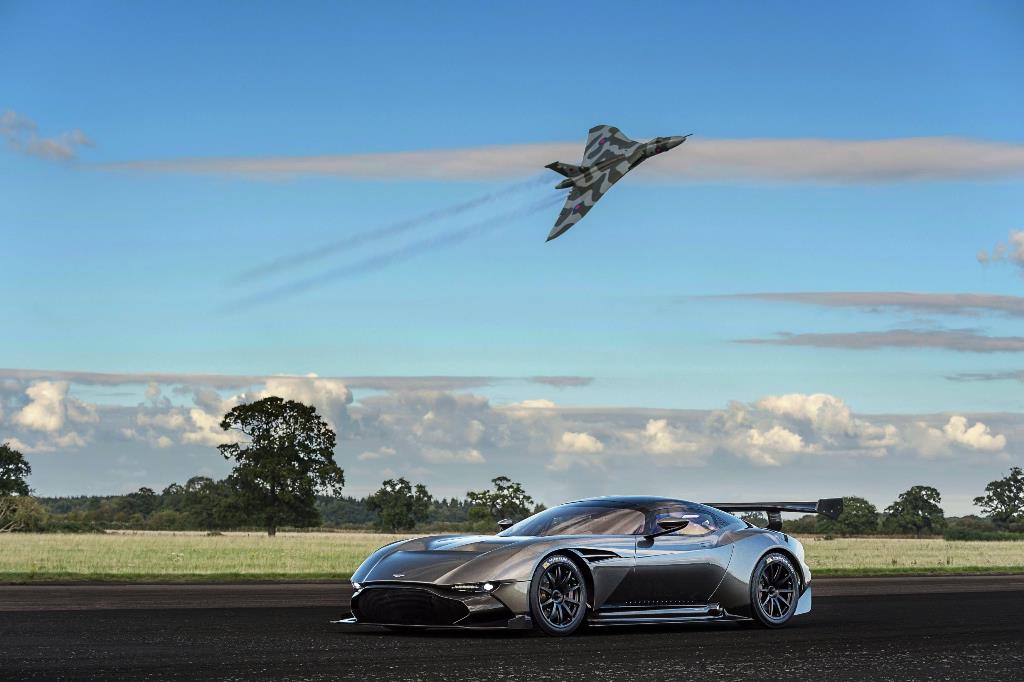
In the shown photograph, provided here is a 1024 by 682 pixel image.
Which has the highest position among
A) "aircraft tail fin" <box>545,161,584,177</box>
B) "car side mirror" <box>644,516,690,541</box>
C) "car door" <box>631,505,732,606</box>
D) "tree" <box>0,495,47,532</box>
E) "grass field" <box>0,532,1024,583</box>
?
"aircraft tail fin" <box>545,161,584,177</box>

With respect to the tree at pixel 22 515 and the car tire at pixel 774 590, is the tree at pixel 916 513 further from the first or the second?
the car tire at pixel 774 590

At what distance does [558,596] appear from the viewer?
11.4 meters

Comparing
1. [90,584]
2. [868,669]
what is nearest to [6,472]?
[90,584]

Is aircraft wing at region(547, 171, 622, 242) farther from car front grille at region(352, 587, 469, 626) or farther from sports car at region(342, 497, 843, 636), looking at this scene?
car front grille at region(352, 587, 469, 626)

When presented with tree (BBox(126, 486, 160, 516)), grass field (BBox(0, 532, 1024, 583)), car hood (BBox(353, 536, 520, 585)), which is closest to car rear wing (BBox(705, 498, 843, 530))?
car hood (BBox(353, 536, 520, 585))

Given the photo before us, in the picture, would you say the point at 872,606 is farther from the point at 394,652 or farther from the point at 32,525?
the point at 32,525

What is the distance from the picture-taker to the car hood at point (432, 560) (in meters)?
11.1

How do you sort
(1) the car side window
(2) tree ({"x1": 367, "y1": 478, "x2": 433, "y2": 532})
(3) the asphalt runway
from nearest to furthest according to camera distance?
(3) the asphalt runway, (1) the car side window, (2) tree ({"x1": 367, "y1": 478, "x2": 433, "y2": 532})

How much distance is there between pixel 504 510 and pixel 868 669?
83232 millimetres

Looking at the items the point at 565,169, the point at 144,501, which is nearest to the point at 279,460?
the point at 565,169

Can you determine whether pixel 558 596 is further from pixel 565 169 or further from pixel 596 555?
pixel 565 169

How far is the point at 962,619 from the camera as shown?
14.1 metres

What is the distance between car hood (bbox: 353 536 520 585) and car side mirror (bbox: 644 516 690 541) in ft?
4.49

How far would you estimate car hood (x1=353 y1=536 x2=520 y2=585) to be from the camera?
11078mm
